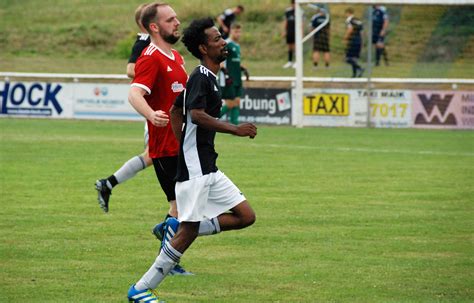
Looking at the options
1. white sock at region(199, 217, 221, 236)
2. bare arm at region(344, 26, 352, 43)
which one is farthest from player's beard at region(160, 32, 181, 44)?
bare arm at region(344, 26, 352, 43)

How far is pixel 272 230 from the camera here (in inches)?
445

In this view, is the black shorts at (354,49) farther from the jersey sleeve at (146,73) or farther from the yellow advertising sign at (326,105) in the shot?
the jersey sleeve at (146,73)

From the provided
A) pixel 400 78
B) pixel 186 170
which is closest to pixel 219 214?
pixel 186 170

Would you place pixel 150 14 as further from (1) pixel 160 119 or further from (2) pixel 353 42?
(2) pixel 353 42

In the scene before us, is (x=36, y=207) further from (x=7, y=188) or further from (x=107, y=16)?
(x=107, y=16)

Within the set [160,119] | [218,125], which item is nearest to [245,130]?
[218,125]

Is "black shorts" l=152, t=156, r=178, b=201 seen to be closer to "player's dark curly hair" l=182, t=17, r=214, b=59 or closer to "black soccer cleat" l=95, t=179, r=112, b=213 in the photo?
"player's dark curly hair" l=182, t=17, r=214, b=59

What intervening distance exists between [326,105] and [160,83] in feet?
56.6

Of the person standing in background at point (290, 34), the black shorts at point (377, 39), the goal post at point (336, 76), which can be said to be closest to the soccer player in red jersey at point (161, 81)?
the goal post at point (336, 76)

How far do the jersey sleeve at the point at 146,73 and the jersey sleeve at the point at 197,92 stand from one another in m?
1.08

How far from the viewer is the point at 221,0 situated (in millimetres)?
37812

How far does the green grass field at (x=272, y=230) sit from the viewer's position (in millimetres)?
8500

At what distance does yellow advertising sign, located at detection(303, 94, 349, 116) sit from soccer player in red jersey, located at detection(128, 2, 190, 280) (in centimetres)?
1680

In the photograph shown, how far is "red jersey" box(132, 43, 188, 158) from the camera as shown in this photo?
347 inches
